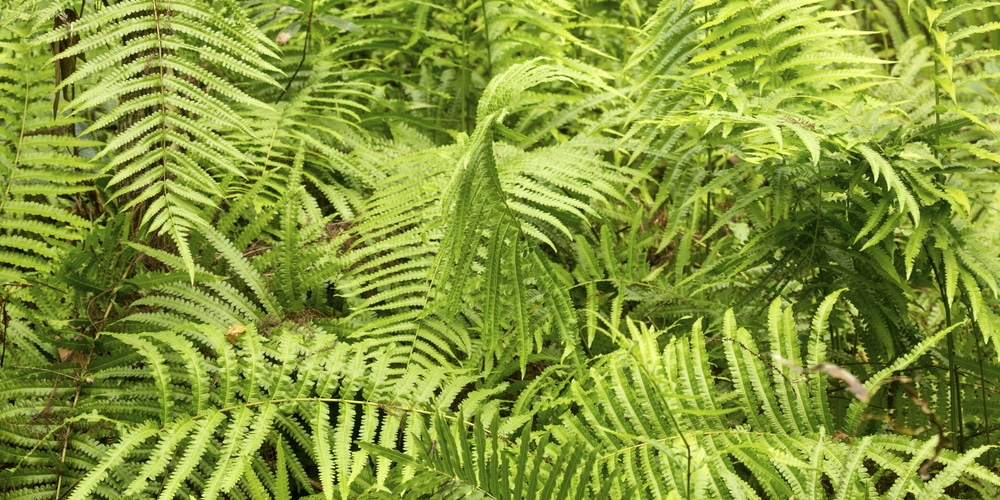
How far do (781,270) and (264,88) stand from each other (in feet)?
5.83

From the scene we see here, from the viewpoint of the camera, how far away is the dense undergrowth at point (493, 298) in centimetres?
138

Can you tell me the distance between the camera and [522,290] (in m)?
1.61

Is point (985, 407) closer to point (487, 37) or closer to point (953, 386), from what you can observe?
point (953, 386)

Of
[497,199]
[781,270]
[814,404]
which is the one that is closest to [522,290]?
[497,199]

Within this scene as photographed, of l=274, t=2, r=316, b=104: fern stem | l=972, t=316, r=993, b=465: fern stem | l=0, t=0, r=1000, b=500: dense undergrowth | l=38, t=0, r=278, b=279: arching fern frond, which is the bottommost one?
l=972, t=316, r=993, b=465: fern stem

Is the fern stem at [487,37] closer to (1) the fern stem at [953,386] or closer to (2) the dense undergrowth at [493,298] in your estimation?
(2) the dense undergrowth at [493,298]

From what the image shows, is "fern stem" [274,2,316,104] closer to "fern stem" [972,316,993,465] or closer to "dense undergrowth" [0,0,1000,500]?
"dense undergrowth" [0,0,1000,500]

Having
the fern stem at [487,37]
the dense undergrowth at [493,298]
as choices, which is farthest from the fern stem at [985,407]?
the fern stem at [487,37]

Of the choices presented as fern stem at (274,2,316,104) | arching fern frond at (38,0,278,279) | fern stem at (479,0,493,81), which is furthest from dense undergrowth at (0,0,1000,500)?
fern stem at (479,0,493,81)

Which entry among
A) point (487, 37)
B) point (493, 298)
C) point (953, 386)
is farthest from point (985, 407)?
point (487, 37)

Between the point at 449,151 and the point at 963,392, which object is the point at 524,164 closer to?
the point at 449,151

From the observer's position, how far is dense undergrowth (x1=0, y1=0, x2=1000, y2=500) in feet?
4.52

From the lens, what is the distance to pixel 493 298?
1586 millimetres

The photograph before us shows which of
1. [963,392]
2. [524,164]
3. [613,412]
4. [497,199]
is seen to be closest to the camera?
[613,412]
